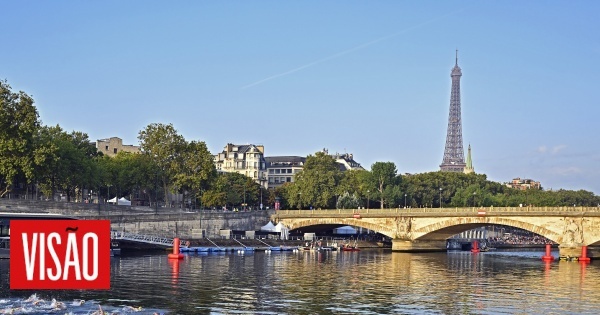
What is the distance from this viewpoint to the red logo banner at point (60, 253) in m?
14.8

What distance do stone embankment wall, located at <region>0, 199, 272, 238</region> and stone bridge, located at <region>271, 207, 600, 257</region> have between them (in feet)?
27.8

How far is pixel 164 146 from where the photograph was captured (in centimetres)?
13200

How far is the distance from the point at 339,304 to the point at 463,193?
429 ft

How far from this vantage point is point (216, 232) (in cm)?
12375

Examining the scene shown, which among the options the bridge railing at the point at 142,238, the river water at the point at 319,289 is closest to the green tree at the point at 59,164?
the bridge railing at the point at 142,238

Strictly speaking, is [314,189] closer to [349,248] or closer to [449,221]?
[349,248]

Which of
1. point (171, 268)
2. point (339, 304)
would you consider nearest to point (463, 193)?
point (171, 268)

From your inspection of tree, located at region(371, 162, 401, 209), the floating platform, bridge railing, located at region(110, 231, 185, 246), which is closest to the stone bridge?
the floating platform

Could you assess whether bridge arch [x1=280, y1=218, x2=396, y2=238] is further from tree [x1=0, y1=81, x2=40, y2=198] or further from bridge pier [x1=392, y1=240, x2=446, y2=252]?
tree [x1=0, y1=81, x2=40, y2=198]

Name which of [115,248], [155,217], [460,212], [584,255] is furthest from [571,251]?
[115,248]

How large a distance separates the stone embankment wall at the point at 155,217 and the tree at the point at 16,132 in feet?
17.0

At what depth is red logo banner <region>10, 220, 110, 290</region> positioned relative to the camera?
1484 centimetres

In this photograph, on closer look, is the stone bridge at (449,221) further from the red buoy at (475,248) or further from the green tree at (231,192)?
the green tree at (231,192)

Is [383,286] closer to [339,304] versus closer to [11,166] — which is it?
[339,304]
